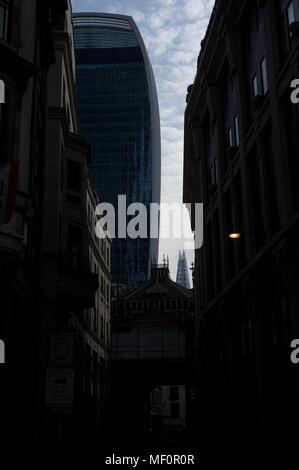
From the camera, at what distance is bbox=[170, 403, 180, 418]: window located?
146 metres

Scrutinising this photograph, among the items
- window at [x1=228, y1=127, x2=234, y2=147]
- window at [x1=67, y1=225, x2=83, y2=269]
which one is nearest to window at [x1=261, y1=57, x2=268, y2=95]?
window at [x1=228, y1=127, x2=234, y2=147]

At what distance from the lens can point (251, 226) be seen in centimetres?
2802

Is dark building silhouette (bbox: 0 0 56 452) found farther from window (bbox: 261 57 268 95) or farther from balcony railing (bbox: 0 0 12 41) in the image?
window (bbox: 261 57 268 95)

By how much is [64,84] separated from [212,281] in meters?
17.2

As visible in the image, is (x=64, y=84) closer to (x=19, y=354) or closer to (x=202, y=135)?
(x=202, y=135)

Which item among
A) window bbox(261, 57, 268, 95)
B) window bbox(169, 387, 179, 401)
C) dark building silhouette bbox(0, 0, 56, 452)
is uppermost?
window bbox(261, 57, 268, 95)

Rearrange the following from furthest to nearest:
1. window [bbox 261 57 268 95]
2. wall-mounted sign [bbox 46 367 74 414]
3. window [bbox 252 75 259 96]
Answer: window [bbox 252 75 259 96]
window [bbox 261 57 268 95]
wall-mounted sign [bbox 46 367 74 414]

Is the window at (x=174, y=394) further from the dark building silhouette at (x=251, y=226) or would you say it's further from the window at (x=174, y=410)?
the dark building silhouette at (x=251, y=226)

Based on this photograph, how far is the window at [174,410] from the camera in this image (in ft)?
480

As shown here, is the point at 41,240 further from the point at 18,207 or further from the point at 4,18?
the point at 4,18

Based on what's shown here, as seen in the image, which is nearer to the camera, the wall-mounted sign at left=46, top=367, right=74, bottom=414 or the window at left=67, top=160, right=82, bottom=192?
the wall-mounted sign at left=46, top=367, right=74, bottom=414

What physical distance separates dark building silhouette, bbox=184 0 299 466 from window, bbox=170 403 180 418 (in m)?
107

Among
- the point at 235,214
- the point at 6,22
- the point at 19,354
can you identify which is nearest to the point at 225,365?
the point at 235,214

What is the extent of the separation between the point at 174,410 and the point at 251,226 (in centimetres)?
12796
